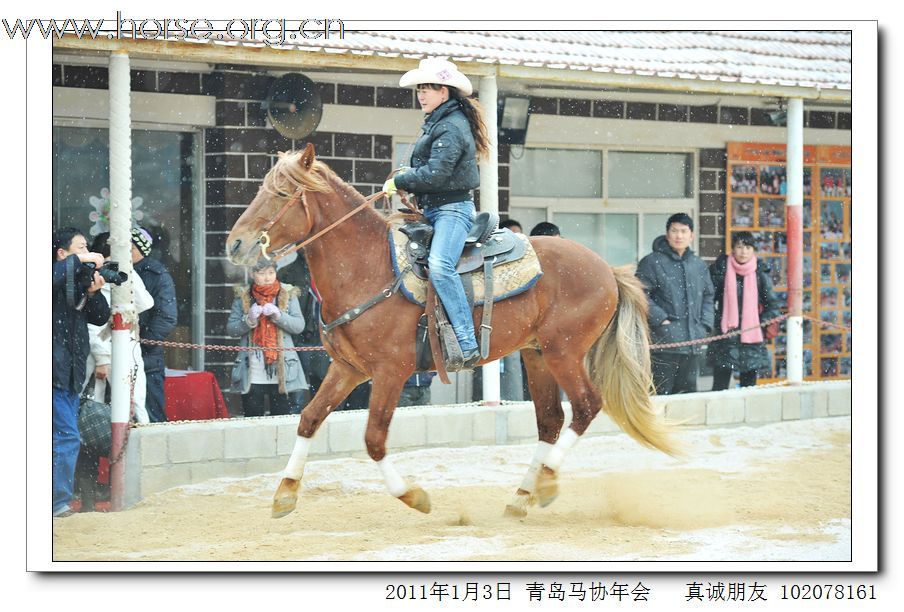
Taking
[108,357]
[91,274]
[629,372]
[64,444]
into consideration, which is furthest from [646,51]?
[64,444]

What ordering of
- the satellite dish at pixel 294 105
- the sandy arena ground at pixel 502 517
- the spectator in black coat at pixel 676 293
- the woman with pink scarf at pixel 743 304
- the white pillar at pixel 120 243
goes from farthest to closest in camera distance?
the woman with pink scarf at pixel 743 304
the spectator in black coat at pixel 676 293
the satellite dish at pixel 294 105
the white pillar at pixel 120 243
the sandy arena ground at pixel 502 517

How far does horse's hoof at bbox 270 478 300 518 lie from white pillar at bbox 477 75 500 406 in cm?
308

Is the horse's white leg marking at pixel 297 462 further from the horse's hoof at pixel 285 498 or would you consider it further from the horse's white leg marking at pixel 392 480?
the horse's white leg marking at pixel 392 480

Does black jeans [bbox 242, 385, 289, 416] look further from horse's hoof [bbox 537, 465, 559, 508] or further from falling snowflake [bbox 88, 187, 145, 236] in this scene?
horse's hoof [bbox 537, 465, 559, 508]

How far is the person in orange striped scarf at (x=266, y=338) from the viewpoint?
9.86 m

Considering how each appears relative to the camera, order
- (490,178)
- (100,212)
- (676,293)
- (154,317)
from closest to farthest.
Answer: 1. (154,317)
2. (490,178)
3. (100,212)
4. (676,293)

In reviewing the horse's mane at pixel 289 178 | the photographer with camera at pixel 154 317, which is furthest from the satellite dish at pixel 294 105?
the horse's mane at pixel 289 178

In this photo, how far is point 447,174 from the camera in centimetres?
759

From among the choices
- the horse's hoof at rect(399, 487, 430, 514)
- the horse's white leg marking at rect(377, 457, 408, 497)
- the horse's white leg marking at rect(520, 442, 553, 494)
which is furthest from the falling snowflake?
the horse's white leg marking at rect(520, 442, 553, 494)

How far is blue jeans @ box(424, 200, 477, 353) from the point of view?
25.2 ft

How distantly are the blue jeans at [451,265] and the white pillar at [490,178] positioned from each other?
2466mm

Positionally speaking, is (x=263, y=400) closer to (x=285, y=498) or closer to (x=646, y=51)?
(x=285, y=498)

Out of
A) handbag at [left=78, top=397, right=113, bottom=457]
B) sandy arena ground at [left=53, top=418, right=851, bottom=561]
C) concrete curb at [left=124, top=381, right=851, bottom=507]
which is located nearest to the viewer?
sandy arena ground at [left=53, top=418, right=851, bottom=561]

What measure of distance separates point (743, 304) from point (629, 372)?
4.26m
